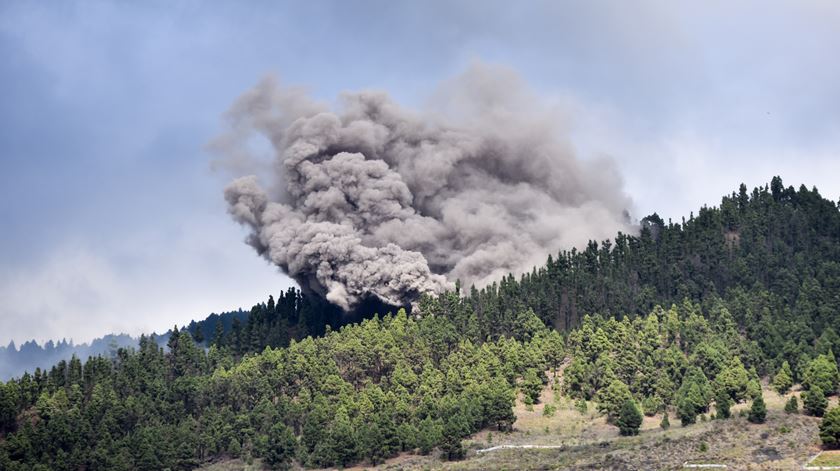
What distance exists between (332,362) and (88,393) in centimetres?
2841

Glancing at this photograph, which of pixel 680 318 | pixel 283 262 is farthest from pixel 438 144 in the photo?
pixel 680 318

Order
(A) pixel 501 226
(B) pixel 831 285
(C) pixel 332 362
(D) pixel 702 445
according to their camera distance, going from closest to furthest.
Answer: (D) pixel 702 445 < (C) pixel 332 362 < (B) pixel 831 285 < (A) pixel 501 226

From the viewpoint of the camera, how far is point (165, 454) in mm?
123312

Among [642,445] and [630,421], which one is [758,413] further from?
[630,421]

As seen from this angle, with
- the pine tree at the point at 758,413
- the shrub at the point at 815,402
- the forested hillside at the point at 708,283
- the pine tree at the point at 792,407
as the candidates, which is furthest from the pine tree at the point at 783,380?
the pine tree at the point at 758,413

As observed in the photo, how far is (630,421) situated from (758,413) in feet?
41.6

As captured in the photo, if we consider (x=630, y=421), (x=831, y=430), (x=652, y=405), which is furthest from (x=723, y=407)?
(x=831, y=430)

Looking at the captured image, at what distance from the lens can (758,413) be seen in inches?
4375

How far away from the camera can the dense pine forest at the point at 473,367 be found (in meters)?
123

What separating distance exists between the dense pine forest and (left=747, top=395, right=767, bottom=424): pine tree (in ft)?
0.59

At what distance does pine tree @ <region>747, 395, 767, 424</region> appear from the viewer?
365ft

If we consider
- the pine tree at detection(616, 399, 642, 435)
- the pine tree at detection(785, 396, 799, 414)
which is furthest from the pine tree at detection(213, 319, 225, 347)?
the pine tree at detection(785, 396, 799, 414)

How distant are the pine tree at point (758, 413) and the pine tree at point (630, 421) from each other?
35.9ft

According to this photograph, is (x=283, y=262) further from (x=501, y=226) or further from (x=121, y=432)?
(x=121, y=432)
